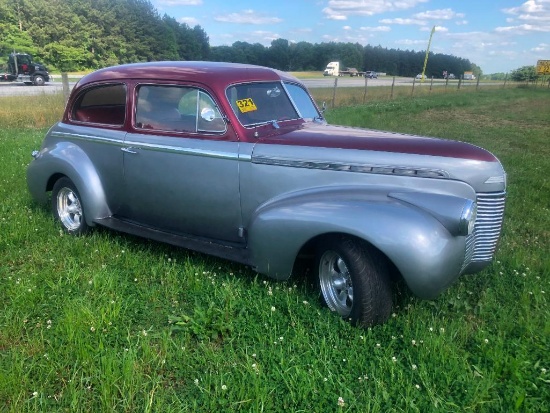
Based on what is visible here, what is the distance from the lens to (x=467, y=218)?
2.96 meters

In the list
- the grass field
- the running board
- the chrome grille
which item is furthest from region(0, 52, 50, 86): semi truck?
the chrome grille

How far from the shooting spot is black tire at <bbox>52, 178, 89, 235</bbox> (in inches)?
196

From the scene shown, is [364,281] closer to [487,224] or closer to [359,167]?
[359,167]

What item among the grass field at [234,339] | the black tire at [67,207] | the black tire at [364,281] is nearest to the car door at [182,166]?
the grass field at [234,339]

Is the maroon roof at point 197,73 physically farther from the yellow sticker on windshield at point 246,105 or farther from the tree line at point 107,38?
the tree line at point 107,38

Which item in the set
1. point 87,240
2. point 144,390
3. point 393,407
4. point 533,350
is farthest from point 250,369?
point 87,240

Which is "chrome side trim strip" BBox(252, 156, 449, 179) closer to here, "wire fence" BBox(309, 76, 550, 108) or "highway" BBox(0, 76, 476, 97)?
"wire fence" BBox(309, 76, 550, 108)

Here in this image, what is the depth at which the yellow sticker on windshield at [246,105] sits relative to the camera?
13.0ft

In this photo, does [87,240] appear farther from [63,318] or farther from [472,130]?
[472,130]

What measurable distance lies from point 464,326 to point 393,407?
1008 millimetres

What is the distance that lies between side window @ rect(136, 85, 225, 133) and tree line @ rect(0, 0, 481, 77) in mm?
47402

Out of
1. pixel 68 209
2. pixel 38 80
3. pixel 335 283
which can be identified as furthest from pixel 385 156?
pixel 38 80

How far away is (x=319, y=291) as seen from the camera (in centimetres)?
356

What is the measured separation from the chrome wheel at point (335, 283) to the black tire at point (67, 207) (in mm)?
2647
